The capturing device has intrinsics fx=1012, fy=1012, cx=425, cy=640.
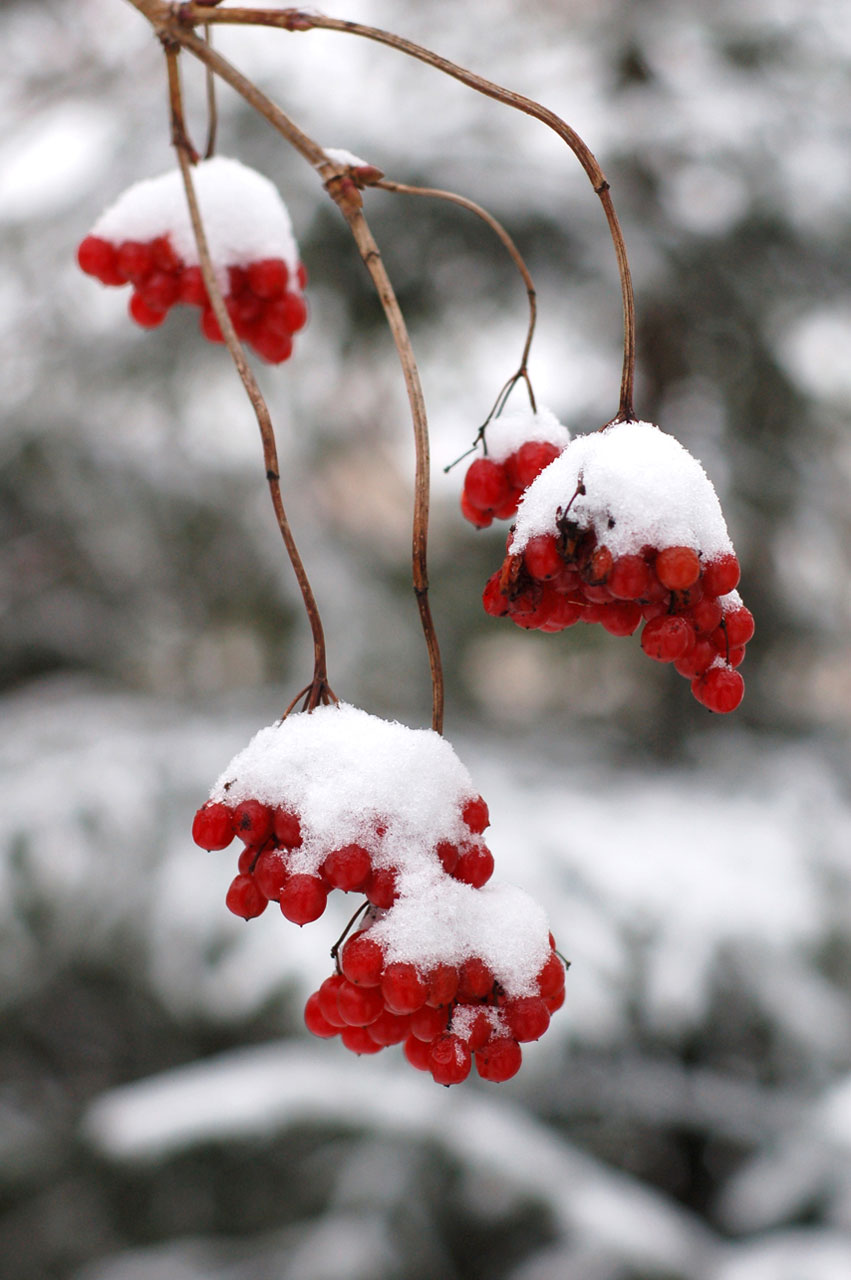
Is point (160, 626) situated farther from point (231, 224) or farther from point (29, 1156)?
point (231, 224)

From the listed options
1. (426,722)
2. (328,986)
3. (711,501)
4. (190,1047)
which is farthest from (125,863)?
(711,501)

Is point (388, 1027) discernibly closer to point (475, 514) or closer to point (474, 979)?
point (474, 979)

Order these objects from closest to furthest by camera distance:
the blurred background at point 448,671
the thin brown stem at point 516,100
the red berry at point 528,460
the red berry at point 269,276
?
the thin brown stem at point 516,100, the red berry at point 528,460, the red berry at point 269,276, the blurred background at point 448,671

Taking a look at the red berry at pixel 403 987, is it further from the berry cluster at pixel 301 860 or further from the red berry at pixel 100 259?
the red berry at pixel 100 259

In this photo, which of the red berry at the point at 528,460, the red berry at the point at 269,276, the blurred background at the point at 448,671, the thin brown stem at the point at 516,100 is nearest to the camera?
the thin brown stem at the point at 516,100


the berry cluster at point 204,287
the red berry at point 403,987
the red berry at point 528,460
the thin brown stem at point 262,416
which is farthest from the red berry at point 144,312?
the red berry at point 403,987

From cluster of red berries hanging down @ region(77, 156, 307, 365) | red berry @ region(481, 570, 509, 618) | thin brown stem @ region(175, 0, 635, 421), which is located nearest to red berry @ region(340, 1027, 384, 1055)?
red berry @ region(481, 570, 509, 618)

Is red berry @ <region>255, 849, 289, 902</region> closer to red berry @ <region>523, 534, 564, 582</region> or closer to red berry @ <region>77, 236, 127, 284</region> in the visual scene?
red berry @ <region>523, 534, 564, 582</region>
